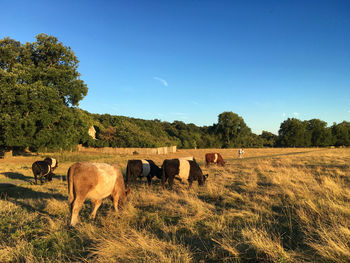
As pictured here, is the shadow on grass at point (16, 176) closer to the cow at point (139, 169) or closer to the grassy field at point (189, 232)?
the cow at point (139, 169)

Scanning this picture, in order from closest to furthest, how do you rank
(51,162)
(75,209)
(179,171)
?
(75,209), (179,171), (51,162)

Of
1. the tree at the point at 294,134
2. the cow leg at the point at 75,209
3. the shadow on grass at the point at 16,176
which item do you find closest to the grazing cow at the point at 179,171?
the cow leg at the point at 75,209

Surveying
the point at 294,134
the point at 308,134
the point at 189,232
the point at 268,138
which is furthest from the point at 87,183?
the point at 268,138

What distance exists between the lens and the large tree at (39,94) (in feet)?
65.4

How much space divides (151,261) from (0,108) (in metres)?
24.2

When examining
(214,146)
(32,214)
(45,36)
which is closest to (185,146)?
(214,146)

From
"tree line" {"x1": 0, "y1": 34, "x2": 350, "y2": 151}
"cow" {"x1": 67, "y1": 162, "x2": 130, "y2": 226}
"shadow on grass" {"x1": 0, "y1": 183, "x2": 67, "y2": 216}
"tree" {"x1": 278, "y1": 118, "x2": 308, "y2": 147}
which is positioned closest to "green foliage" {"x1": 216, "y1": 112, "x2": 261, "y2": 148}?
"tree" {"x1": 278, "y1": 118, "x2": 308, "y2": 147}

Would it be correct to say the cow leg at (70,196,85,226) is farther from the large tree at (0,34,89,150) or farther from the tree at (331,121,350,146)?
the tree at (331,121,350,146)

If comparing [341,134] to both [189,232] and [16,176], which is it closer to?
[189,232]

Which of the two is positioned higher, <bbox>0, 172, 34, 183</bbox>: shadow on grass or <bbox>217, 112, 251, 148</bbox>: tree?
<bbox>217, 112, 251, 148</bbox>: tree

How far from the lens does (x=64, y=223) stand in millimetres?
5086

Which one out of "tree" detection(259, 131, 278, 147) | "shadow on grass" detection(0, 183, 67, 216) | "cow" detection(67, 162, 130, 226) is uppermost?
"tree" detection(259, 131, 278, 147)

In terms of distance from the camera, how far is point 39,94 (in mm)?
20906

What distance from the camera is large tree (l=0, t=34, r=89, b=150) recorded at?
65.4 ft
